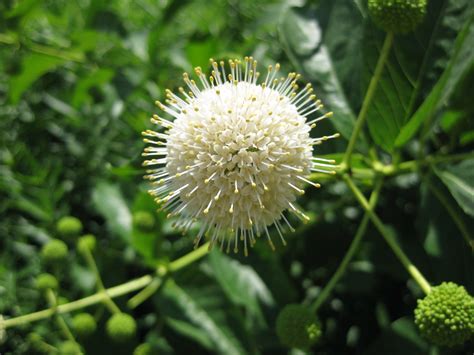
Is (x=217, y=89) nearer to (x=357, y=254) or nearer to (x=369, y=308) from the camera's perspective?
(x=357, y=254)

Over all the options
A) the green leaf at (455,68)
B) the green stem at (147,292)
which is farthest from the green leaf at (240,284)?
the green leaf at (455,68)

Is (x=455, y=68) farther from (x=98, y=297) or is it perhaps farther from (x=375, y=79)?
(x=98, y=297)

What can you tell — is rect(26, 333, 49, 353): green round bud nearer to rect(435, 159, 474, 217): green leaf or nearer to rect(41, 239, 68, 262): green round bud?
rect(41, 239, 68, 262): green round bud

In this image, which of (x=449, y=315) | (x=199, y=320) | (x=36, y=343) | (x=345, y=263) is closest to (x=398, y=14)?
(x=345, y=263)

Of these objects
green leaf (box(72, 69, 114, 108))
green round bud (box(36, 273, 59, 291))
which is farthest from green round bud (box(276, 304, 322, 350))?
green leaf (box(72, 69, 114, 108))

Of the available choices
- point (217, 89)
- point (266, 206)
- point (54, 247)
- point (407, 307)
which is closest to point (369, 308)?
point (407, 307)

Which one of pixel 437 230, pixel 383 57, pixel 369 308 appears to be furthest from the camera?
pixel 369 308

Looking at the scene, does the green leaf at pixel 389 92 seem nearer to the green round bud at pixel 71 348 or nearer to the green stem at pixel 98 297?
the green stem at pixel 98 297
